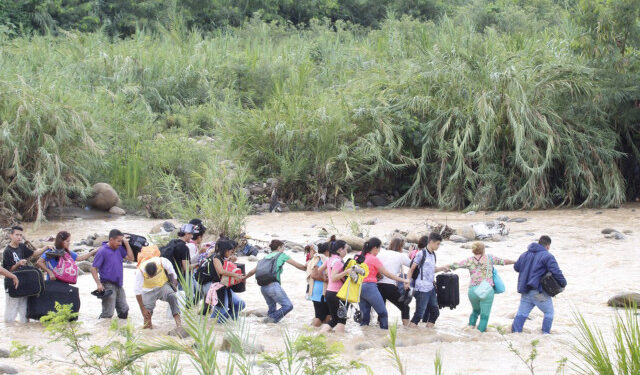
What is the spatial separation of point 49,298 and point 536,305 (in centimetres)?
495

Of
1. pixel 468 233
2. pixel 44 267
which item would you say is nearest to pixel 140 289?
pixel 44 267

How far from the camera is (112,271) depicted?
27.0ft

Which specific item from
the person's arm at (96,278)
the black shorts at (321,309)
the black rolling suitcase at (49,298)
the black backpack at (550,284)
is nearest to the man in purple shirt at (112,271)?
the person's arm at (96,278)

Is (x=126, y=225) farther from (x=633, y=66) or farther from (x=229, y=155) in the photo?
(x=633, y=66)

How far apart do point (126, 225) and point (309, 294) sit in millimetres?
8933

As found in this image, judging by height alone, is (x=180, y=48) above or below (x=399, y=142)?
above

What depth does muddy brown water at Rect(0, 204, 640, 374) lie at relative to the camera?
23.5 ft

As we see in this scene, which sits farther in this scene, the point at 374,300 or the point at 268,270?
Answer: the point at 268,270

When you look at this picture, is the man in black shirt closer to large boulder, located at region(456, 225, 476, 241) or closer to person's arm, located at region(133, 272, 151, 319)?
person's arm, located at region(133, 272, 151, 319)

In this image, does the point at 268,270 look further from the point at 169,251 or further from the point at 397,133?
the point at 397,133

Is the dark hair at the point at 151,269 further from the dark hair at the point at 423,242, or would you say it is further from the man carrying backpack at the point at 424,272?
the dark hair at the point at 423,242

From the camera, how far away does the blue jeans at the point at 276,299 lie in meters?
8.25

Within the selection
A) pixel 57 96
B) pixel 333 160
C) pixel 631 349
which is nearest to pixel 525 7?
pixel 333 160

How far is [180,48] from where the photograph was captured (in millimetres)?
26078
